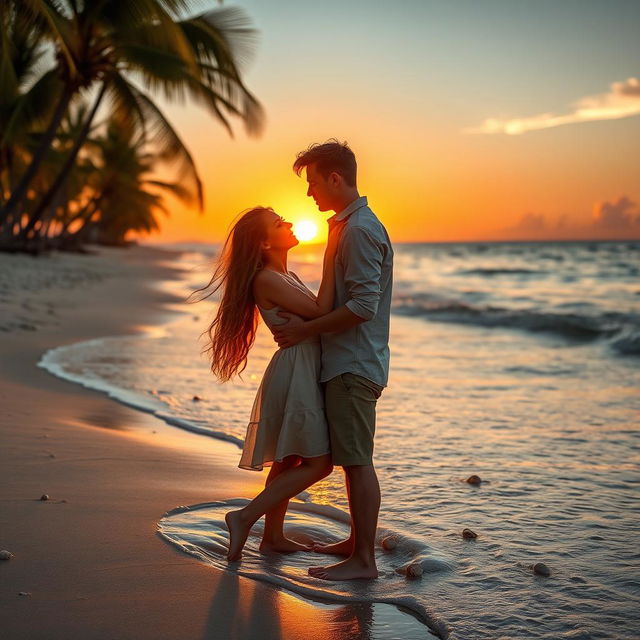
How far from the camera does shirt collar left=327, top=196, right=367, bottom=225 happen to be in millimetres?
3395

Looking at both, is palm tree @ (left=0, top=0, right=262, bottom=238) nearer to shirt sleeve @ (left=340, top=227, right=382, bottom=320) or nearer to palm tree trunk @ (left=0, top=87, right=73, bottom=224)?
palm tree trunk @ (left=0, top=87, right=73, bottom=224)

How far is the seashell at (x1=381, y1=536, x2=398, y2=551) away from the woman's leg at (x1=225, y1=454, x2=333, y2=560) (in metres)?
0.54

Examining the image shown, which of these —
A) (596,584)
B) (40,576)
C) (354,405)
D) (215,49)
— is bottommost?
(40,576)

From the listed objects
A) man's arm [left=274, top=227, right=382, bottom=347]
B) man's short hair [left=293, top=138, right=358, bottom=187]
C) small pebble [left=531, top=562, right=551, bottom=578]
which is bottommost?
small pebble [left=531, top=562, right=551, bottom=578]

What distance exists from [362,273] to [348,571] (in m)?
1.30

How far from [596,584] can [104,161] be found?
144 feet

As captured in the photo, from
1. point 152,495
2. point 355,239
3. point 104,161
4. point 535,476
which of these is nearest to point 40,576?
point 152,495

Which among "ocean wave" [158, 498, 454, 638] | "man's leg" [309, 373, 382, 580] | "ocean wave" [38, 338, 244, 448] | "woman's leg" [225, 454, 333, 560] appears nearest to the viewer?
"ocean wave" [158, 498, 454, 638]

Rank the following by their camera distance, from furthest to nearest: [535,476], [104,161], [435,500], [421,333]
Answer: [104,161]
[421,333]
[535,476]
[435,500]

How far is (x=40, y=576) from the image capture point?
2.96 meters

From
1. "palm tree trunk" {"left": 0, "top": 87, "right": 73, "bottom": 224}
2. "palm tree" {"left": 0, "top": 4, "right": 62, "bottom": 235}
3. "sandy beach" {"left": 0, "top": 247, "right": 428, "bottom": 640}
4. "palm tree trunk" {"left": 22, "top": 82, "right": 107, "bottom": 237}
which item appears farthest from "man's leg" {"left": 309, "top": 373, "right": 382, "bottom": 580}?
"palm tree trunk" {"left": 22, "top": 82, "right": 107, "bottom": 237}

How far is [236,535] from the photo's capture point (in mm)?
3480

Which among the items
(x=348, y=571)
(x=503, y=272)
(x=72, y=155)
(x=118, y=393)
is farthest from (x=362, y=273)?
(x=503, y=272)

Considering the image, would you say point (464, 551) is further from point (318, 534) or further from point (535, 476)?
point (535, 476)
